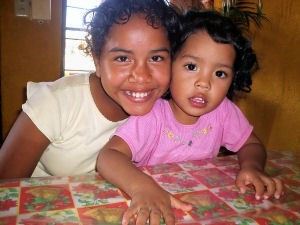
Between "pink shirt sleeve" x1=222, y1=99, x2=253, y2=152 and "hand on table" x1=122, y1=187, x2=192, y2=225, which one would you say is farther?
"pink shirt sleeve" x1=222, y1=99, x2=253, y2=152

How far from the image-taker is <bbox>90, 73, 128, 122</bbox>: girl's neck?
1.20 metres

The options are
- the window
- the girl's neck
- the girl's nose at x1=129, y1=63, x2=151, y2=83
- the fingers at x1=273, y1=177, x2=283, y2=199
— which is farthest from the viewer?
the window

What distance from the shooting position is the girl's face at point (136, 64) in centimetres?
96

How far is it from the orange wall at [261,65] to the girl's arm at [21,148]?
2640 millimetres

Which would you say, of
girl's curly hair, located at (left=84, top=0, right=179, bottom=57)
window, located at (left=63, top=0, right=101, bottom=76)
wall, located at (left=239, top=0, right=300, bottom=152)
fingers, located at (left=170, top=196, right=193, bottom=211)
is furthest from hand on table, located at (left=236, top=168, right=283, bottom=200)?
window, located at (left=63, top=0, right=101, bottom=76)

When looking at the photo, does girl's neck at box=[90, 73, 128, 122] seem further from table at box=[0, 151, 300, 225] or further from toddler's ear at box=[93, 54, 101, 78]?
table at box=[0, 151, 300, 225]

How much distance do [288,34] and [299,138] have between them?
109cm

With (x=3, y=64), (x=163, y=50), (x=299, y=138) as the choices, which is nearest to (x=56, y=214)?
(x=163, y=50)

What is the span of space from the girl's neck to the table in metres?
0.47

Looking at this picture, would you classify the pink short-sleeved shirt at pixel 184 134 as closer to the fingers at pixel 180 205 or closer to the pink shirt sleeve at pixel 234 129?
the pink shirt sleeve at pixel 234 129

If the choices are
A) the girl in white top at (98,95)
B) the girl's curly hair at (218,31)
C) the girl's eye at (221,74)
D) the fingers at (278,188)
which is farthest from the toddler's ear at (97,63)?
the fingers at (278,188)

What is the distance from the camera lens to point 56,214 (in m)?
0.54

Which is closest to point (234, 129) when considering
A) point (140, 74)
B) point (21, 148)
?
point (140, 74)

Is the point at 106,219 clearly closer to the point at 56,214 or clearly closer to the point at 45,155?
the point at 56,214
